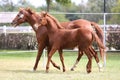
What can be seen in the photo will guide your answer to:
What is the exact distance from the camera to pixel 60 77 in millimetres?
12305

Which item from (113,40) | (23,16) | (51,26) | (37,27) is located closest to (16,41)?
(113,40)

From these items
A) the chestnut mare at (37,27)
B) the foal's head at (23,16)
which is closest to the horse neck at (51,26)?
the chestnut mare at (37,27)

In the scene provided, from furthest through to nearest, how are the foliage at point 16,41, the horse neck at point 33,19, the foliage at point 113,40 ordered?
the foliage at point 16,41, the foliage at point 113,40, the horse neck at point 33,19

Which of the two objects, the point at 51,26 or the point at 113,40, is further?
the point at 113,40

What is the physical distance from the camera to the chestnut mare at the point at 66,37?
13.7m

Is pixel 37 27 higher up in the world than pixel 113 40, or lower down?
higher up

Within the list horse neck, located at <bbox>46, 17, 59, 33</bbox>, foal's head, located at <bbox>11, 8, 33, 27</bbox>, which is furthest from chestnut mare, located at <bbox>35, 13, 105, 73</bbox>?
foal's head, located at <bbox>11, 8, 33, 27</bbox>

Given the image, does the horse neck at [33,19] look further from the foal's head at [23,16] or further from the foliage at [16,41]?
the foliage at [16,41]

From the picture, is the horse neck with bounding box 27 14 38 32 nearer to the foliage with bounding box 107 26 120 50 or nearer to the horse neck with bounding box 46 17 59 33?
the horse neck with bounding box 46 17 59 33

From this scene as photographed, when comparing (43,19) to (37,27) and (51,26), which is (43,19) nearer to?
(51,26)

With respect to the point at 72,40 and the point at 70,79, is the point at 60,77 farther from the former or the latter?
the point at 72,40

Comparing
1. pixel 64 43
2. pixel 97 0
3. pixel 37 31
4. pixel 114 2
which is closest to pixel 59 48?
pixel 64 43

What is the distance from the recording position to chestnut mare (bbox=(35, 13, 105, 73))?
540 inches

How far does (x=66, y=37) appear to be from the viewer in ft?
46.1
